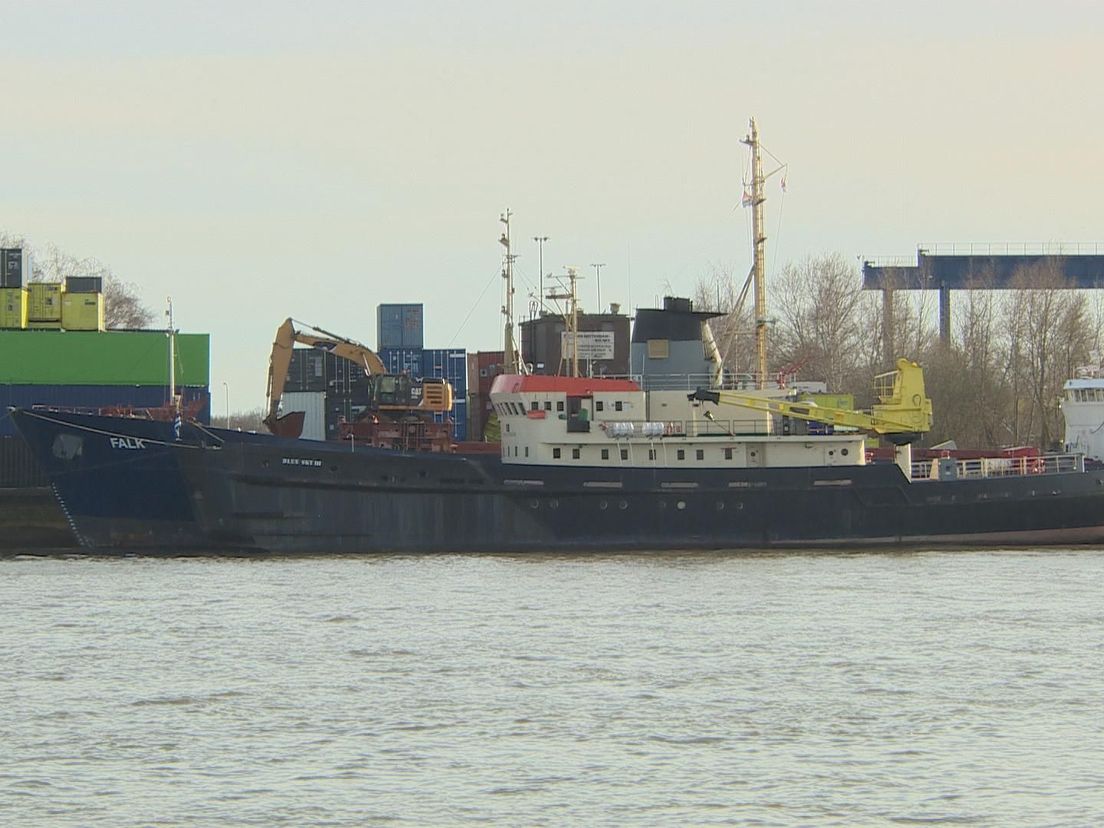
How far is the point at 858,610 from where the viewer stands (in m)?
32.0

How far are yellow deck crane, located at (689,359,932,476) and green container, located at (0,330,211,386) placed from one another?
796 inches

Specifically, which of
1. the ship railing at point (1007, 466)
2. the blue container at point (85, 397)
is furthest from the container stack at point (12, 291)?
the ship railing at point (1007, 466)

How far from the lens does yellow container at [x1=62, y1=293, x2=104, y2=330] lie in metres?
58.6

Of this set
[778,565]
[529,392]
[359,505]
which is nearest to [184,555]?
[359,505]

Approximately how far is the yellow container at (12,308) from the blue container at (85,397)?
3394 millimetres

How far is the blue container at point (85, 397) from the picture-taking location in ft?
178

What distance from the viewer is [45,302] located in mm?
59219

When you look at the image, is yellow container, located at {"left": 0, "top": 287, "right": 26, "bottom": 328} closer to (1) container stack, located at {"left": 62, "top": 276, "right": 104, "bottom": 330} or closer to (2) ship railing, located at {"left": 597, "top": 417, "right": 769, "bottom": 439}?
(1) container stack, located at {"left": 62, "top": 276, "right": 104, "bottom": 330}

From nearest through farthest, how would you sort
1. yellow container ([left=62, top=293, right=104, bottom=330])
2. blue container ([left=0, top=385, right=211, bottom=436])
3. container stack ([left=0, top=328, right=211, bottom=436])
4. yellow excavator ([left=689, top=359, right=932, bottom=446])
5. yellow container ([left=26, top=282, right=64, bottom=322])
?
yellow excavator ([left=689, top=359, right=932, bottom=446])
blue container ([left=0, top=385, right=211, bottom=436])
container stack ([left=0, top=328, right=211, bottom=436])
yellow container ([left=62, top=293, right=104, bottom=330])
yellow container ([left=26, top=282, right=64, bottom=322])

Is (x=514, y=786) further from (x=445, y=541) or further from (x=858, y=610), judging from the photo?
(x=445, y=541)

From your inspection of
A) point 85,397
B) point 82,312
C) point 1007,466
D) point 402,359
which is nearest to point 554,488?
point 1007,466

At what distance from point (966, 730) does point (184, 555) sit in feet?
85.0

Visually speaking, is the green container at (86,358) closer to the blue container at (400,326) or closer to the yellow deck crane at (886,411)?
the blue container at (400,326)

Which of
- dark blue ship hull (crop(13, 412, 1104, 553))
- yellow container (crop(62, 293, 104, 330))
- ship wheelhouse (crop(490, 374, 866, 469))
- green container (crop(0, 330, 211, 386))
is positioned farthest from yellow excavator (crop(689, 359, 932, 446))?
yellow container (crop(62, 293, 104, 330))
